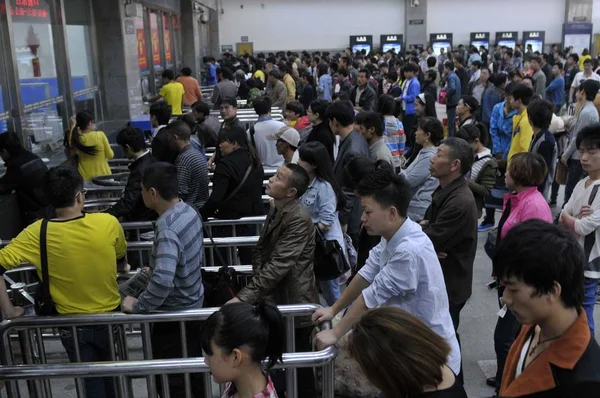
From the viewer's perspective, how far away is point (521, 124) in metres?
6.30

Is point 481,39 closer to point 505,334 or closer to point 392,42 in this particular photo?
point 392,42

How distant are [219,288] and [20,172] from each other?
2825 mm

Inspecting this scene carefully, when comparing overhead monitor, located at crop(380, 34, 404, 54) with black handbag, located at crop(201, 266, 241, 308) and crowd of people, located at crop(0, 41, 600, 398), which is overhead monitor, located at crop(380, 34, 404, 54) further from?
black handbag, located at crop(201, 266, 241, 308)

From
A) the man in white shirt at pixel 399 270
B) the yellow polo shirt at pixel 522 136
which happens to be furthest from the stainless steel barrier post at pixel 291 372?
the yellow polo shirt at pixel 522 136

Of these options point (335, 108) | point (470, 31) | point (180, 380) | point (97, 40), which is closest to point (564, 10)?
point (470, 31)

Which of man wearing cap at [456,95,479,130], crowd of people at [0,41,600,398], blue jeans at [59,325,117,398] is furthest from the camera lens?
man wearing cap at [456,95,479,130]

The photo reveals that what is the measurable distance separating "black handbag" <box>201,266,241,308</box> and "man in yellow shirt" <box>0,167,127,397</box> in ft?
1.61

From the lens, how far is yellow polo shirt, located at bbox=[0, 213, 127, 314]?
2930 mm

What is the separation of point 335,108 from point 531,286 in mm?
3914

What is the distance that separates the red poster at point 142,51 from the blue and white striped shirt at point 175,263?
10.1 meters

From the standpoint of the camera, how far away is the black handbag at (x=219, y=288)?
3383 millimetres

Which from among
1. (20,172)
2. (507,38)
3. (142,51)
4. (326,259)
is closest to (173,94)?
(142,51)

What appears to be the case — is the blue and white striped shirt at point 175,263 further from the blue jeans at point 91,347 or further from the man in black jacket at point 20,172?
the man in black jacket at point 20,172

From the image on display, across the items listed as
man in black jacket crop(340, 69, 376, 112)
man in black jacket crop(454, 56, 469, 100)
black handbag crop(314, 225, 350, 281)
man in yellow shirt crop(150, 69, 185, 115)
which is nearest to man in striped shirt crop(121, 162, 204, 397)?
black handbag crop(314, 225, 350, 281)
